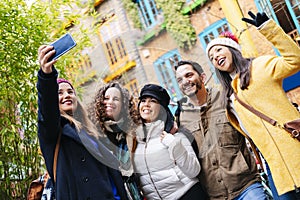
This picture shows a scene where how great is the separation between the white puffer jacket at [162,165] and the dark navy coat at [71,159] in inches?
4.3

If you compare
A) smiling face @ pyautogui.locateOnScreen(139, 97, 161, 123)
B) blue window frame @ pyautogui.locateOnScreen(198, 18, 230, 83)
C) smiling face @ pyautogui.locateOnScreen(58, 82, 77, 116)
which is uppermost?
blue window frame @ pyautogui.locateOnScreen(198, 18, 230, 83)

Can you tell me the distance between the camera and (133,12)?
443 centimetres

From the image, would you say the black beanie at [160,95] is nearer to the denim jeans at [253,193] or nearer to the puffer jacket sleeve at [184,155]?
the puffer jacket sleeve at [184,155]

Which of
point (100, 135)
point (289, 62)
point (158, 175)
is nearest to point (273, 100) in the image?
point (289, 62)

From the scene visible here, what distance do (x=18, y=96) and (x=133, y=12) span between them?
7.80ft

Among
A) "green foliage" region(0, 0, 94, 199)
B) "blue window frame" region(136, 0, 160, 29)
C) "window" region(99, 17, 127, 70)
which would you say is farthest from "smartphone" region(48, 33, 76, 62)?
"blue window frame" region(136, 0, 160, 29)

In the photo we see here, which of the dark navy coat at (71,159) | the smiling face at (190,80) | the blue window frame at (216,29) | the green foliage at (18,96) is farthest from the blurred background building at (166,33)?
the dark navy coat at (71,159)

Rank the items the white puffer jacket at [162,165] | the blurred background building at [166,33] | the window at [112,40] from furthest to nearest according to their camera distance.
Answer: the window at [112,40], the blurred background building at [166,33], the white puffer jacket at [162,165]

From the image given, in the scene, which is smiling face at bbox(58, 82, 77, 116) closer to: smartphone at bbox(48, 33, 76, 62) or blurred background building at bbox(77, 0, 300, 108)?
smartphone at bbox(48, 33, 76, 62)

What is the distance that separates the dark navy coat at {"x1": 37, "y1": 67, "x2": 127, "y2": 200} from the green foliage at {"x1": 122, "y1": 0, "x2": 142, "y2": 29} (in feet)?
11.0

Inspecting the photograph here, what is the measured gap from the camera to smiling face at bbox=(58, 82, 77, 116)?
1.26 m

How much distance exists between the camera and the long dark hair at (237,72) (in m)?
1.25

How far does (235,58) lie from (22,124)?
5.41ft

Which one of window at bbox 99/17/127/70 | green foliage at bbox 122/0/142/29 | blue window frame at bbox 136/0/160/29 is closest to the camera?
window at bbox 99/17/127/70
